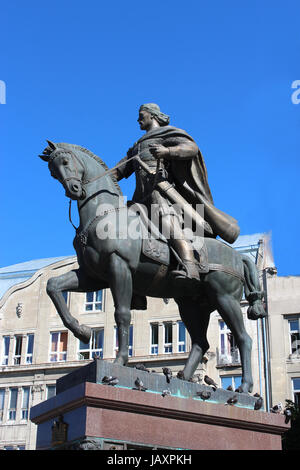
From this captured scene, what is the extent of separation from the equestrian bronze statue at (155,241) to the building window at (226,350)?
3355 cm

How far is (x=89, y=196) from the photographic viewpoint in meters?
10.9

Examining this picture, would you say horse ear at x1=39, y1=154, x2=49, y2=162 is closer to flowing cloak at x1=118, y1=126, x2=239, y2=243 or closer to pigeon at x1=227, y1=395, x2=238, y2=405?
flowing cloak at x1=118, y1=126, x2=239, y2=243

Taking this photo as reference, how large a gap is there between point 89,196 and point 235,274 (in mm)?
2666

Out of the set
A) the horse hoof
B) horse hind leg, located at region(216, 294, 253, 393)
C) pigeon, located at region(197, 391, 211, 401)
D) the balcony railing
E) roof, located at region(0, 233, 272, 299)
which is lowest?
pigeon, located at region(197, 391, 211, 401)

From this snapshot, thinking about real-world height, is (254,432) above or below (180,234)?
below

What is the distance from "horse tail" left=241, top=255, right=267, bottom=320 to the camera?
462 inches

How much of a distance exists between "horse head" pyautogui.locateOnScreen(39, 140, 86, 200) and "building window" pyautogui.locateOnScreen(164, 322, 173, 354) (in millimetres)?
36602

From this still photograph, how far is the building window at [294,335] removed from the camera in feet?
143

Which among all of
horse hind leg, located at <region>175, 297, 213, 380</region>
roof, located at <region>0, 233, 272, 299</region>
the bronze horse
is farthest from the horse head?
roof, located at <region>0, 233, 272, 299</region>

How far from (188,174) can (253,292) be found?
7.28 feet

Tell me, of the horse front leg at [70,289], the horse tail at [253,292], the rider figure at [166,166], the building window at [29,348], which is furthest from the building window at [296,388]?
the horse front leg at [70,289]
